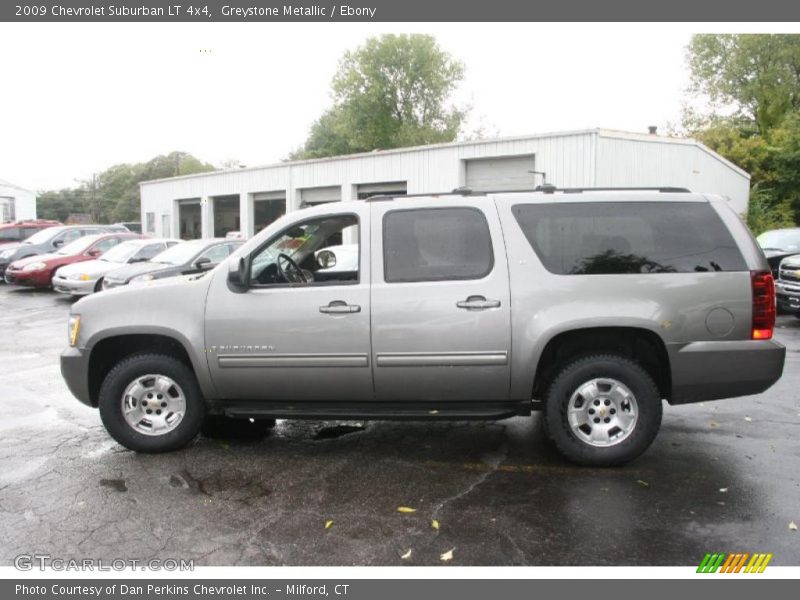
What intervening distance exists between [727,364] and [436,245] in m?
2.12

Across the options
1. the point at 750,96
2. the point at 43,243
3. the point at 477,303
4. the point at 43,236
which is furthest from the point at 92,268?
the point at 750,96

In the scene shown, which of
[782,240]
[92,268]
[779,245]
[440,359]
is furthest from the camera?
[92,268]

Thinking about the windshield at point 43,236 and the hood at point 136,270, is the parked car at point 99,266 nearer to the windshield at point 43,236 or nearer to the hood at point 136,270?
the hood at point 136,270

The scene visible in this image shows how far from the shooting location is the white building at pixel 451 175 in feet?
54.2

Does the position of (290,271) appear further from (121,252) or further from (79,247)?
(79,247)

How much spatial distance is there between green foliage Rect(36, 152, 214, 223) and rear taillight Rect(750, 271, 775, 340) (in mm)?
87177

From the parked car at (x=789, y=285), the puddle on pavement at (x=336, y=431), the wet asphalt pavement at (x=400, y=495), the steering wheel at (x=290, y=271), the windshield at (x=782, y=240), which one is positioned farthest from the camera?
the windshield at (x=782, y=240)

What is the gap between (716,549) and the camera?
3.35 m

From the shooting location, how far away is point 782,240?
12.6 m

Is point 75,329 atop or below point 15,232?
→ below

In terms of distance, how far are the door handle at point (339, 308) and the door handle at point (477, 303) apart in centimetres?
72

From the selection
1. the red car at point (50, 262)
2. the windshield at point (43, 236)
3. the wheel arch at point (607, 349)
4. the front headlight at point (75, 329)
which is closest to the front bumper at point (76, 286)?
the red car at point (50, 262)

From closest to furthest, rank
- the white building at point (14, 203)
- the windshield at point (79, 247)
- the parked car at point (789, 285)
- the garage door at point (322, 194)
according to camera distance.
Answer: the parked car at point (789, 285), the windshield at point (79, 247), the garage door at point (322, 194), the white building at point (14, 203)

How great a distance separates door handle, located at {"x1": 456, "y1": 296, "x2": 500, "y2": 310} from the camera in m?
4.37
